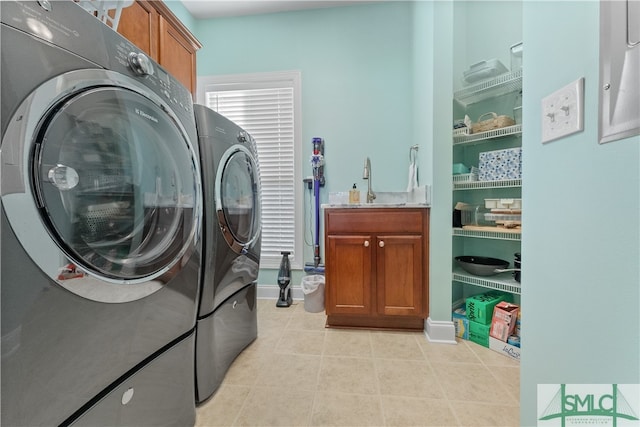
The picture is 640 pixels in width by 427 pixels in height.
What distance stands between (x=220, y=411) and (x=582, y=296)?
4.38ft

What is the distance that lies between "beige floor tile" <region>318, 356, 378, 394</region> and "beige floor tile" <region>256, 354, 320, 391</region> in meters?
0.05

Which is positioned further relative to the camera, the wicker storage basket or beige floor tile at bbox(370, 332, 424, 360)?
the wicker storage basket

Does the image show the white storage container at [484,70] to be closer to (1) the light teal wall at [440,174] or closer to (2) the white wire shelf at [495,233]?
(1) the light teal wall at [440,174]

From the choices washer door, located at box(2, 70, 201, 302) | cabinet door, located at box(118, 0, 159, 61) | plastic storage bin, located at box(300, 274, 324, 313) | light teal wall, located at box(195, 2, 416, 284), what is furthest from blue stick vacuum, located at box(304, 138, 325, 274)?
washer door, located at box(2, 70, 201, 302)

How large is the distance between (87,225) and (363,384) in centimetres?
130

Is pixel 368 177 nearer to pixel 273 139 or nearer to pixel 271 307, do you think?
pixel 273 139

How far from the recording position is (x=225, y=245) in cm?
117

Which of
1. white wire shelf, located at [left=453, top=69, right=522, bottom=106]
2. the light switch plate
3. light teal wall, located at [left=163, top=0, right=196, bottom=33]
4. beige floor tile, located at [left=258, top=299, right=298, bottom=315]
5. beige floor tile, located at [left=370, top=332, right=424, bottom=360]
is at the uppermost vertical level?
light teal wall, located at [left=163, top=0, right=196, bottom=33]

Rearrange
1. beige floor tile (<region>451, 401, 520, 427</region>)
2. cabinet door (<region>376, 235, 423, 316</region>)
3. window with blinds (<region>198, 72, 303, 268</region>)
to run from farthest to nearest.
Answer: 1. window with blinds (<region>198, 72, 303, 268</region>)
2. cabinet door (<region>376, 235, 423, 316</region>)
3. beige floor tile (<region>451, 401, 520, 427</region>)

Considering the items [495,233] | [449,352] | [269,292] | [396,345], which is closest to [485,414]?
[449,352]

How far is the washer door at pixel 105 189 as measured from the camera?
47cm

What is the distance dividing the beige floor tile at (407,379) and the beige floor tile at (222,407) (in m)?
0.68

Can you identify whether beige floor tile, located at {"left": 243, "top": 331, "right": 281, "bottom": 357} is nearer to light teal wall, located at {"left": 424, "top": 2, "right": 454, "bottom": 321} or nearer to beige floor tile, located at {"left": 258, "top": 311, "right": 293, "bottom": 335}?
beige floor tile, located at {"left": 258, "top": 311, "right": 293, "bottom": 335}

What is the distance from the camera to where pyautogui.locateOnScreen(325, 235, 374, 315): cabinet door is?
1.70 meters
